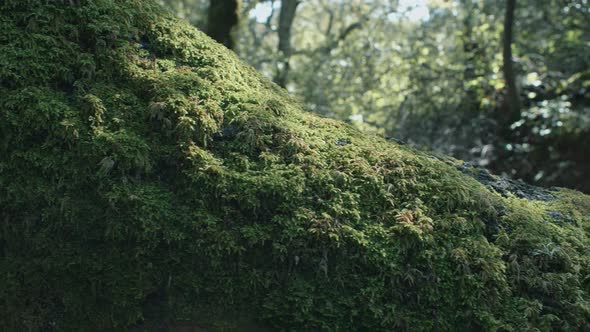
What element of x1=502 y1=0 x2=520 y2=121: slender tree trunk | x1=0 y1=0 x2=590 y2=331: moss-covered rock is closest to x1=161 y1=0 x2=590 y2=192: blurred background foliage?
x1=502 y1=0 x2=520 y2=121: slender tree trunk

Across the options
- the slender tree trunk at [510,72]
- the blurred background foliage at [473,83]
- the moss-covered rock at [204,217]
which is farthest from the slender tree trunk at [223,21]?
the moss-covered rock at [204,217]

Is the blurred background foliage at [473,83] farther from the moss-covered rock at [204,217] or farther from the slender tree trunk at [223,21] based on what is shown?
the moss-covered rock at [204,217]

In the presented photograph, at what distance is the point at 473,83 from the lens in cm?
1136

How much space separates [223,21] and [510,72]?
20.0 ft

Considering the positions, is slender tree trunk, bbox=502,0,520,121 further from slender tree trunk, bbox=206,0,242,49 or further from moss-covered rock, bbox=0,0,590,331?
moss-covered rock, bbox=0,0,590,331

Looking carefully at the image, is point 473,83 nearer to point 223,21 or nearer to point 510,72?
point 510,72

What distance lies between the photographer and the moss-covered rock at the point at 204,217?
2188 mm

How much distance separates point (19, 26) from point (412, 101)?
1115 cm

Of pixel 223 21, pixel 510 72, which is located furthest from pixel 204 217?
pixel 510 72

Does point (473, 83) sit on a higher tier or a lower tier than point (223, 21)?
higher

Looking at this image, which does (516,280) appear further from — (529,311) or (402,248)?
(402,248)

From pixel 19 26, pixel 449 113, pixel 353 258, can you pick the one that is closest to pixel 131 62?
pixel 19 26

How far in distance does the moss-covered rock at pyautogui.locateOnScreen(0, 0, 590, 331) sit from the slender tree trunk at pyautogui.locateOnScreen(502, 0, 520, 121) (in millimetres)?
8451

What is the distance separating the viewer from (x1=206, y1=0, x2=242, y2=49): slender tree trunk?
8.74 meters
